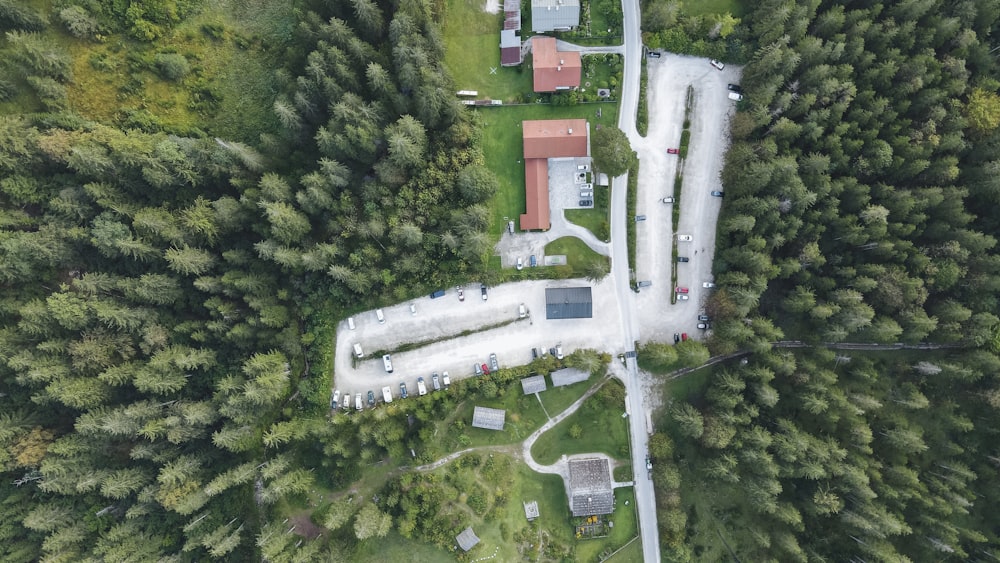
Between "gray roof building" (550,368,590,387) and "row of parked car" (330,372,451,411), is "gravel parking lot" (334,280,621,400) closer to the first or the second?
"row of parked car" (330,372,451,411)

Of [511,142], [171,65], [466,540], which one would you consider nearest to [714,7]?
[511,142]

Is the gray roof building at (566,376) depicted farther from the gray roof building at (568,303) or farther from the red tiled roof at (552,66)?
the red tiled roof at (552,66)

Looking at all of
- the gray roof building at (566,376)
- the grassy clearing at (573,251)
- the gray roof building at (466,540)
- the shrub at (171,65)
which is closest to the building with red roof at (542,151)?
the grassy clearing at (573,251)

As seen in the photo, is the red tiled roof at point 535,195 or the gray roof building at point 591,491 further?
the red tiled roof at point 535,195

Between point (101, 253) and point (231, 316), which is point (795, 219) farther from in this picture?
point (101, 253)

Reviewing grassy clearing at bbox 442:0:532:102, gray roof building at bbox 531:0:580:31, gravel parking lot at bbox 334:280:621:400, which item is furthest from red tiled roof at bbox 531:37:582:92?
gravel parking lot at bbox 334:280:621:400

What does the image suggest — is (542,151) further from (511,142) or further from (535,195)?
(535,195)

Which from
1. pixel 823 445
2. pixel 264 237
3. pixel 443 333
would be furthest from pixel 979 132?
pixel 264 237
